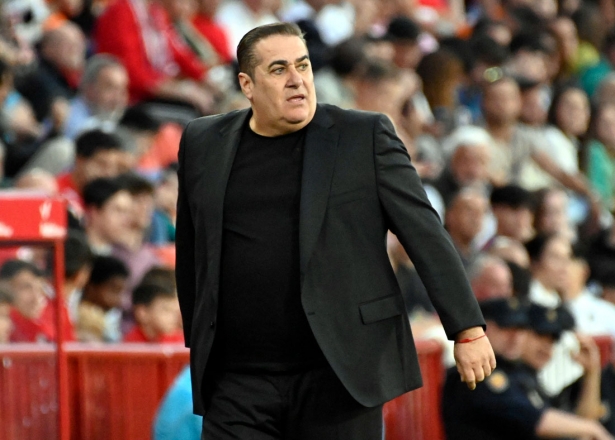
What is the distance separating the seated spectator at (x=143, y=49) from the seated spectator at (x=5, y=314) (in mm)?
4659

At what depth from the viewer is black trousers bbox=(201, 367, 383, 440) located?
3564 mm

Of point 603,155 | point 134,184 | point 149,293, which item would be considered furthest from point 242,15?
point 149,293

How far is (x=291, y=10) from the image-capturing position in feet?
37.5

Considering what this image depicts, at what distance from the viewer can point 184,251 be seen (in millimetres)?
3830

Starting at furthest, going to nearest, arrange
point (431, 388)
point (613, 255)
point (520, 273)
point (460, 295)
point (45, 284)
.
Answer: point (613, 255) → point (520, 273) → point (431, 388) → point (45, 284) → point (460, 295)

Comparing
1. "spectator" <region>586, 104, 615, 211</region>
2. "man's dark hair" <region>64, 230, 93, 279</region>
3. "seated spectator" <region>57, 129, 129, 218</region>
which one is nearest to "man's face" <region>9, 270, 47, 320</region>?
"man's dark hair" <region>64, 230, 93, 279</region>

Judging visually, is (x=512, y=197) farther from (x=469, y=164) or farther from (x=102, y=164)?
(x=102, y=164)

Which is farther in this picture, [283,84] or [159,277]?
[159,277]

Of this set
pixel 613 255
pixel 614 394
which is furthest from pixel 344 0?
pixel 614 394

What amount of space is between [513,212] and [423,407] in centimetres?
317

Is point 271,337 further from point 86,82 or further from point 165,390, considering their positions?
point 86,82

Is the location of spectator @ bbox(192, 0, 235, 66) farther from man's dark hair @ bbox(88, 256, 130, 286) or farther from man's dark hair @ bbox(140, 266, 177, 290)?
man's dark hair @ bbox(140, 266, 177, 290)

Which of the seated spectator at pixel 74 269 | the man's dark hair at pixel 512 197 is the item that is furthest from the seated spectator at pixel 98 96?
the man's dark hair at pixel 512 197

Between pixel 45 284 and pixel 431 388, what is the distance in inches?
84.8
